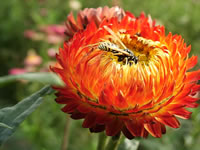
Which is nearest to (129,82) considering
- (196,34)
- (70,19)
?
(70,19)

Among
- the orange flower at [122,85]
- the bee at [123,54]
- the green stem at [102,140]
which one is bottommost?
the green stem at [102,140]

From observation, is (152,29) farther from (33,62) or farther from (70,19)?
(33,62)

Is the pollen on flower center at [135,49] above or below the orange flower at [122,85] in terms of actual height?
above

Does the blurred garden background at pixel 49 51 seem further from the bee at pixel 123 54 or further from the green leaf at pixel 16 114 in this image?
the bee at pixel 123 54

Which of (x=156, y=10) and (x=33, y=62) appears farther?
(x=156, y=10)

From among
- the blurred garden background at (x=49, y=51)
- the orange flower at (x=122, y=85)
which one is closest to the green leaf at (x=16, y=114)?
the orange flower at (x=122, y=85)

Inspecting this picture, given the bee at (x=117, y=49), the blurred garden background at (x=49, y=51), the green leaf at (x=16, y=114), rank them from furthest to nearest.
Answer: the blurred garden background at (x=49, y=51)
the bee at (x=117, y=49)
the green leaf at (x=16, y=114)

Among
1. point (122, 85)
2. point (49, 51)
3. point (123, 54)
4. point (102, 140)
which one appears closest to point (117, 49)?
point (123, 54)
